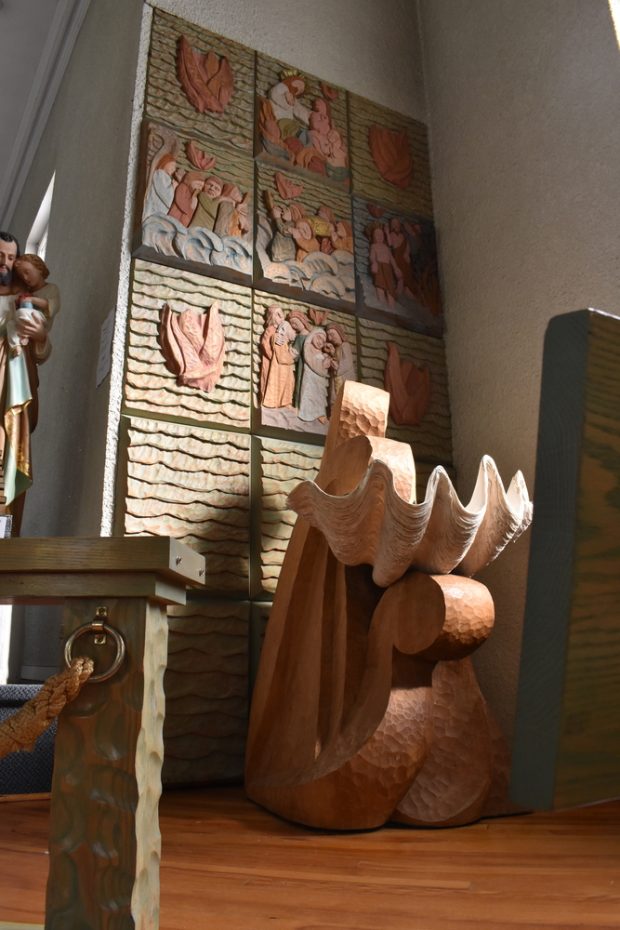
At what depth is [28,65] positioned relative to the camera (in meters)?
4.24

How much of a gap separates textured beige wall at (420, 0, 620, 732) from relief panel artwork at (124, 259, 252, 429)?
0.81m

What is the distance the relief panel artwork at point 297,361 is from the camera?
229cm

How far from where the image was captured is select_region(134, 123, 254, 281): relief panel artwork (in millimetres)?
2240

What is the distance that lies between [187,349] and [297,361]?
38cm

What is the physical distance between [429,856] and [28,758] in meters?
0.96

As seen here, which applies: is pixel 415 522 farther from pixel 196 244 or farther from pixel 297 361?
Answer: pixel 196 244

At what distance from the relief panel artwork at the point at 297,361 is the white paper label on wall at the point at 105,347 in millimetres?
427

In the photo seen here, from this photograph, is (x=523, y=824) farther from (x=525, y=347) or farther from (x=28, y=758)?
(x=525, y=347)

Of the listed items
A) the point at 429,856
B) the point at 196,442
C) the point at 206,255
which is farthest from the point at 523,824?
the point at 206,255

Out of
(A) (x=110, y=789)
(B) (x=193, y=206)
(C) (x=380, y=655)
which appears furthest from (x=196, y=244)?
(A) (x=110, y=789)

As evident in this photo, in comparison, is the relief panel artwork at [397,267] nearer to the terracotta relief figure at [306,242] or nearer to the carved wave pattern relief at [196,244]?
the terracotta relief figure at [306,242]

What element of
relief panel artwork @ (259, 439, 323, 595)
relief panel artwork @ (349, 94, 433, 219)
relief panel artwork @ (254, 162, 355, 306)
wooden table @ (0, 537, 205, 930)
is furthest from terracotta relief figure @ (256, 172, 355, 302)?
wooden table @ (0, 537, 205, 930)

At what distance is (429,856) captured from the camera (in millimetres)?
1243

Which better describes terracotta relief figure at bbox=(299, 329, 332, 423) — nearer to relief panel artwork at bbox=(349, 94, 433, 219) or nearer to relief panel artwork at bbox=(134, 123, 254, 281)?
relief panel artwork at bbox=(134, 123, 254, 281)
